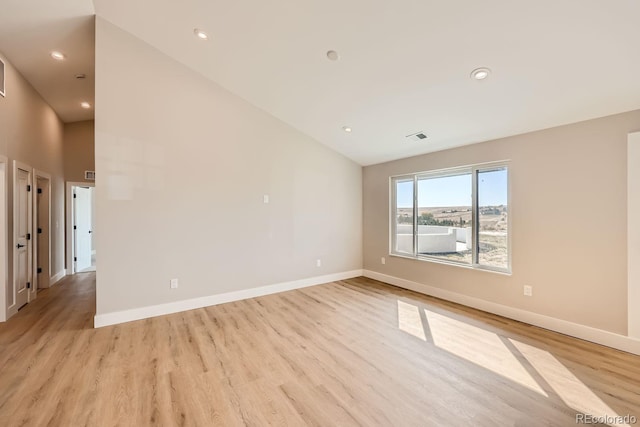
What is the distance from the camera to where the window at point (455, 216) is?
3654 millimetres

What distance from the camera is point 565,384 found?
2.11 metres

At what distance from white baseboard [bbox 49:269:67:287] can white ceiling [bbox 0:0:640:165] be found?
11.9 feet

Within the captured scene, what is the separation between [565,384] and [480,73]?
2842 millimetres

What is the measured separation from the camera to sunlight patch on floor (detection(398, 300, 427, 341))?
10.0 ft

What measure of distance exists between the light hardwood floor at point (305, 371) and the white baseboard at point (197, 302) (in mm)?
129

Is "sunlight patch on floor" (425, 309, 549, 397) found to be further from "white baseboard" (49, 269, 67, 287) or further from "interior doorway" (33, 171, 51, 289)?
"white baseboard" (49, 269, 67, 287)

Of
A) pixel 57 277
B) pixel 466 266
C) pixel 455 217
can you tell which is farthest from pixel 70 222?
pixel 466 266

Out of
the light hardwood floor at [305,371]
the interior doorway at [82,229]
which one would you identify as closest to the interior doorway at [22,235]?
the light hardwood floor at [305,371]

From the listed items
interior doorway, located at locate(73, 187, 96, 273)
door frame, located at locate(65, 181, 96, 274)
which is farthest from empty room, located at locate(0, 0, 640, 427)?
interior doorway, located at locate(73, 187, 96, 273)

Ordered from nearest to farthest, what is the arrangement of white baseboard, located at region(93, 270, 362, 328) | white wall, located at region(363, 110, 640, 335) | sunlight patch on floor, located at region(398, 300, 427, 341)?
1. white wall, located at region(363, 110, 640, 335)
2. sunlight patch on floor, located at region(398, 300, 427, 341)
3. white baseboard, located at region(93, 270, 362, 328)

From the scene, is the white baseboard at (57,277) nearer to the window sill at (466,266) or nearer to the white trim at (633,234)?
the window sill at (466,266)

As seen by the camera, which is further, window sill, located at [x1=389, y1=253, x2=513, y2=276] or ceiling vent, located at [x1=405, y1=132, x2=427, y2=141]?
ceiling vent, located at [x1=405, y1=132, x2=427, y2=141]

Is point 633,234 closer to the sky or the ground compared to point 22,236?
closer to the sky

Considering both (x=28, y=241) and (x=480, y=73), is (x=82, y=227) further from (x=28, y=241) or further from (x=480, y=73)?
(x=480, y=73)
